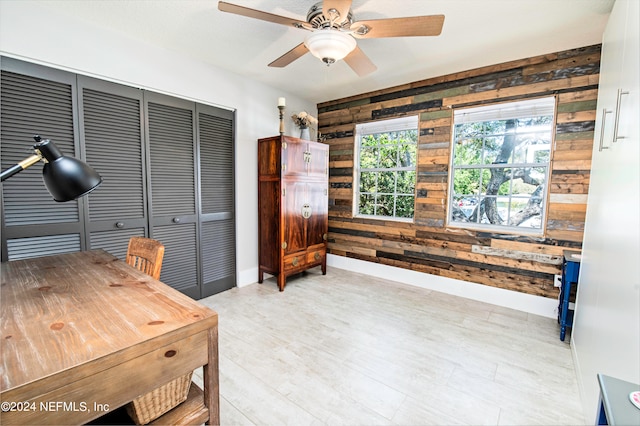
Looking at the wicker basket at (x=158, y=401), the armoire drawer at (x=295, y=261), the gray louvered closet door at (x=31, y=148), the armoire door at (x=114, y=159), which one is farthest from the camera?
the armoire drawer at (x=295, y=261)

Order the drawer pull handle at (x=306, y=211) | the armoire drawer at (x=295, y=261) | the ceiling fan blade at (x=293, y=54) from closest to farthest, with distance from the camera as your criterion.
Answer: the ceiling fan blade at (x=293, y=54) → the armoire drawer at (x=295, y=261) → the drawer pull handle at (x=306, y=211)

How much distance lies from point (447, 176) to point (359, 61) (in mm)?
1810

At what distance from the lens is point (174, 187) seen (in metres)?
2.85

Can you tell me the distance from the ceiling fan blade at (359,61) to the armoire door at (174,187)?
176 cm

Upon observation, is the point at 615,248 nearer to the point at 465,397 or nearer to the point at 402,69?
→ the point at 465,397

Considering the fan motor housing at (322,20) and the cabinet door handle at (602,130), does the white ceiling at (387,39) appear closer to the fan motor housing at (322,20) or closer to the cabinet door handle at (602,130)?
the fan motor housing at (322,20)

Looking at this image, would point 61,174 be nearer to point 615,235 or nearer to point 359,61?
point 359,61

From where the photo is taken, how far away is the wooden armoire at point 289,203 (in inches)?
131

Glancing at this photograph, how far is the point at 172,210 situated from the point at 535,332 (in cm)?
366

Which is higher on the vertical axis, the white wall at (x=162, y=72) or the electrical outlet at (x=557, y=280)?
the white wall at (x=162, y=72)

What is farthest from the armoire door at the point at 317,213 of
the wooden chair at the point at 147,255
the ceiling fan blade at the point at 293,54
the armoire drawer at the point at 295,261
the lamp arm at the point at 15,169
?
the lamp arm at the point at 15,169

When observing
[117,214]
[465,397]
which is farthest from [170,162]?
[465,397]

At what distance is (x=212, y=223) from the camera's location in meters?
3.22

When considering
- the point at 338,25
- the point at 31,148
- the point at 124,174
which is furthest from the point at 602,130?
the point at 31,148
